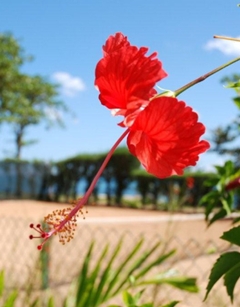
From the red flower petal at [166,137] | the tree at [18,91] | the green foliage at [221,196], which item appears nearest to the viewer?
the red flower petal at [166,137]

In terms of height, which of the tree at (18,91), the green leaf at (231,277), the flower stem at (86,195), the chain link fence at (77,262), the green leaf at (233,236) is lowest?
the chain link fence at (77,262)

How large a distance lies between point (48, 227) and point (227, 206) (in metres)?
0.58

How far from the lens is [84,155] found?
17109mm

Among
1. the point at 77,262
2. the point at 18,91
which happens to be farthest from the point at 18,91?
the point at 77,262

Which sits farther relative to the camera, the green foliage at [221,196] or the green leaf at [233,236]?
the green foliage at [221,196]

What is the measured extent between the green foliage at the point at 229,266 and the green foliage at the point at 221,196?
0.30 m

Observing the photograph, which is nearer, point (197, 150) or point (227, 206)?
point (197, 150)

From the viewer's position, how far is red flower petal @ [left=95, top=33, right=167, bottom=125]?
513 mm

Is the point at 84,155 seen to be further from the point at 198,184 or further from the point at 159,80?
the point at 159,80

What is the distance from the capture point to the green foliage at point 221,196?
1.05m

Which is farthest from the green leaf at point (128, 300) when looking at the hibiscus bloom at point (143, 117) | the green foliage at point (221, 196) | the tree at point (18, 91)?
the tree at point (18, 91)

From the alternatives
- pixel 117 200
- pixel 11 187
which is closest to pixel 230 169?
pixel 117 200

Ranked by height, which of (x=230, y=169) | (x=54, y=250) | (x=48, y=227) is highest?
(x=230, y=169)

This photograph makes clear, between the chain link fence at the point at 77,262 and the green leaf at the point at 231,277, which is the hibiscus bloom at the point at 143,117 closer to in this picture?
the green leaf at the point at 231,277
